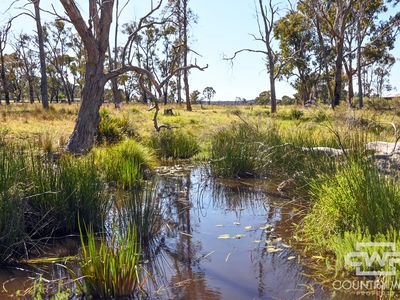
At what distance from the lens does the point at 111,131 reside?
997cm

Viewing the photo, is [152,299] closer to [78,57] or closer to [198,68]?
[198,68]

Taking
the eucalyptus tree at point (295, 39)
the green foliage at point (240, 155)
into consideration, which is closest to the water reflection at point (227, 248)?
the green foliage at point (240, 155)

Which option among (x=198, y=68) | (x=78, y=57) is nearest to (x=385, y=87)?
(x=78, y=57)

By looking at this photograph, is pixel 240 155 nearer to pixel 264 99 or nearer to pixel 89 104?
pixel 89 104

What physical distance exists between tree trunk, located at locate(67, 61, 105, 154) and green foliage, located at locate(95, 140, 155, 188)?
3.27 feet

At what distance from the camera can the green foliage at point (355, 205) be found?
3141mm

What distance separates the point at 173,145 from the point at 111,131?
1.71 metres

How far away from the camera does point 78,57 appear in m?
41.8

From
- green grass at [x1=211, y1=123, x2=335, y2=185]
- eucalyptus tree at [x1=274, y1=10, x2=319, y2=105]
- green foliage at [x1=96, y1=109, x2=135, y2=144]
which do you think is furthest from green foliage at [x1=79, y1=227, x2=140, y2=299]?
eucalyptus tree at [x1=274, y1=10, x2=319, y2=105]

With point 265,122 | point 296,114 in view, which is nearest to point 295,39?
point 296,114

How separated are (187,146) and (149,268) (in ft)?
20.6

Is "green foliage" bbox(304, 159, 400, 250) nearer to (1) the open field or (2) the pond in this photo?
(1) the open field

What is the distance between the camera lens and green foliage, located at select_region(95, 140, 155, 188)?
602 cm

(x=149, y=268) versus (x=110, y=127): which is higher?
(x=110, y=127)
